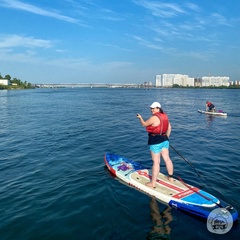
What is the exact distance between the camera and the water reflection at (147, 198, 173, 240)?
643cm

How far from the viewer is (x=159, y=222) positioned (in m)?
6.99

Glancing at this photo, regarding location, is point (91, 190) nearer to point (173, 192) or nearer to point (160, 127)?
point (173, 192)

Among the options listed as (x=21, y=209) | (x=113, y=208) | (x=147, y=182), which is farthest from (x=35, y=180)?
(x=147, y=182)

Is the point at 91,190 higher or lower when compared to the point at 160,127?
lower

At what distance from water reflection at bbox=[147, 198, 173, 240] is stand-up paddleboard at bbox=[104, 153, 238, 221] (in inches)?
14.4

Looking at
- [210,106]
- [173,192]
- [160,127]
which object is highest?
[160,127]

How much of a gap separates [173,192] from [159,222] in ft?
5.01

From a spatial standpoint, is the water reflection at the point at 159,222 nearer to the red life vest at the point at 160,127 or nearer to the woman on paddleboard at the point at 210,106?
the red life vest at the point at 160,127

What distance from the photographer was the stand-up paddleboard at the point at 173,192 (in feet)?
23.9

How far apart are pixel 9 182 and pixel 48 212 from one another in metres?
3.31

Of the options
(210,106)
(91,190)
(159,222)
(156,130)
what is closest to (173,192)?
(159,222)

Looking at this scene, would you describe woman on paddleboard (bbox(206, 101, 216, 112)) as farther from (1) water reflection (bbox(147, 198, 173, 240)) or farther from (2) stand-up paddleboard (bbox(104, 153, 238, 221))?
(1) water reflection (bbox(147, 198, 173, 240))

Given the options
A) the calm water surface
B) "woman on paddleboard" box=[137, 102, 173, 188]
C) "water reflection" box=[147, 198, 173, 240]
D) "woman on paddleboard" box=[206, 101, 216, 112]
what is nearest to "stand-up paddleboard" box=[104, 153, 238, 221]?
the calm water surface

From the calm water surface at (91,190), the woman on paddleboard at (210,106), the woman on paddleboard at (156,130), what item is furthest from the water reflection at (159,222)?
the woman on paddleboard at (210,106)
